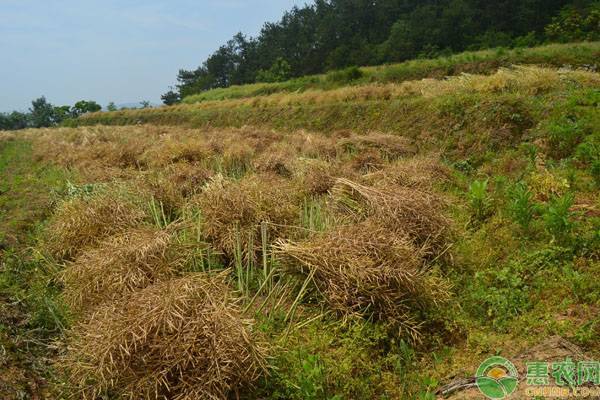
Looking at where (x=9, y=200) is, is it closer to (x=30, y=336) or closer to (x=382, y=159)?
(x=30, y=336)

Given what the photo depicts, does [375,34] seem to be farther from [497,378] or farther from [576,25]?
[497,378]

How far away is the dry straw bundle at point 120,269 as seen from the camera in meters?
3.46

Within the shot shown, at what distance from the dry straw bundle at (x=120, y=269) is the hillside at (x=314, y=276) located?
2 centimetres

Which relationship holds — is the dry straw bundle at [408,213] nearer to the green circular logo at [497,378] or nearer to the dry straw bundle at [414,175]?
the dry straw bundle at [414,175]

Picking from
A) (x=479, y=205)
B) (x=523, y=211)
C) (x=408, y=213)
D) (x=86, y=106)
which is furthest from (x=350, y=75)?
(x=86, y=106)

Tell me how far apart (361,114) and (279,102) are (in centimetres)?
728

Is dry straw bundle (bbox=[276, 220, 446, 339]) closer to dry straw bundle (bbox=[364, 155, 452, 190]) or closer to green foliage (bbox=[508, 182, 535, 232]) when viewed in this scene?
dry straw bundle (bbox=[364, 155, 452, 190])

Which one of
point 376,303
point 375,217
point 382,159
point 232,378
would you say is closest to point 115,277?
point 232,378

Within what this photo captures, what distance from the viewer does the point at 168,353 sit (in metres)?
2.59

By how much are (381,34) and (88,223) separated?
46.9 metres

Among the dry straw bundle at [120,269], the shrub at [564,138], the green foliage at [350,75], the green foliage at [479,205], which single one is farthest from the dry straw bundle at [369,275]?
the green foliage at [350,75]

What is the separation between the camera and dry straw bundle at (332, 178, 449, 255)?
433cm

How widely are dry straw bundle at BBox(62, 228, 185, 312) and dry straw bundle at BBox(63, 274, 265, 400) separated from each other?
610 millimetres

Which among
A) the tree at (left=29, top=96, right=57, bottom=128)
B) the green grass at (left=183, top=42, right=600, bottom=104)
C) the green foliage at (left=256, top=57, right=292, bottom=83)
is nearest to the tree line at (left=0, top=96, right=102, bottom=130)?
the tree at (left=29, top=96, right=57, bottom=128)
